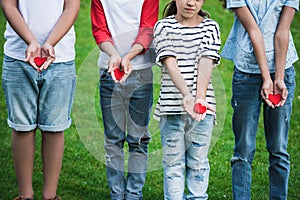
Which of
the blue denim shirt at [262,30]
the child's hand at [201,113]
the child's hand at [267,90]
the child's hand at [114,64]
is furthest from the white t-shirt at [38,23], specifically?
the child's hand at [267,90]

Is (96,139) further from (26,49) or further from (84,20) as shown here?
(84,20)

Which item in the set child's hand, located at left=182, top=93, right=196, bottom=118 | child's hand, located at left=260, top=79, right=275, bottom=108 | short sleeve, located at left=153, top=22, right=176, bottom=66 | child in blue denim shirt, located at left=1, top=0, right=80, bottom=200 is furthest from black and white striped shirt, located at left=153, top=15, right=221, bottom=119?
child in blue denim shirt, located at left=1, top=0, right=80, bottom=200

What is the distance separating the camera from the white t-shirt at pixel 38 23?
11.8ft

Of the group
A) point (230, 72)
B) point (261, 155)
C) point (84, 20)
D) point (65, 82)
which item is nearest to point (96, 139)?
point (65, 82)

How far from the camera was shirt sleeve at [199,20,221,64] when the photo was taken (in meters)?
3.43

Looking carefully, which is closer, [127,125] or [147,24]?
[147,24]

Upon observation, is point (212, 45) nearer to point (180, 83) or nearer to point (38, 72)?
point (180, 83)

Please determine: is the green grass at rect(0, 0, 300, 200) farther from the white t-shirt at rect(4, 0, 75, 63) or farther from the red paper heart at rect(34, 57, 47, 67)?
the red paper heart at rect(34, 57, 47, 67)

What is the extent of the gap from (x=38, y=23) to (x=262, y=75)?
128 cm

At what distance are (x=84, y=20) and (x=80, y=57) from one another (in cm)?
171

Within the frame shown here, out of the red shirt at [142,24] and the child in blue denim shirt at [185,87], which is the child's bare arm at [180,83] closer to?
the child in blue denim shirt at [185,87]

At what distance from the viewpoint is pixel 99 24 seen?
12.1 ft

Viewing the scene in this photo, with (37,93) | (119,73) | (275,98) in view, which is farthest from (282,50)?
(37,93)

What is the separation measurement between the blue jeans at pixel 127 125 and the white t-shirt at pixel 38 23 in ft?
1.23
